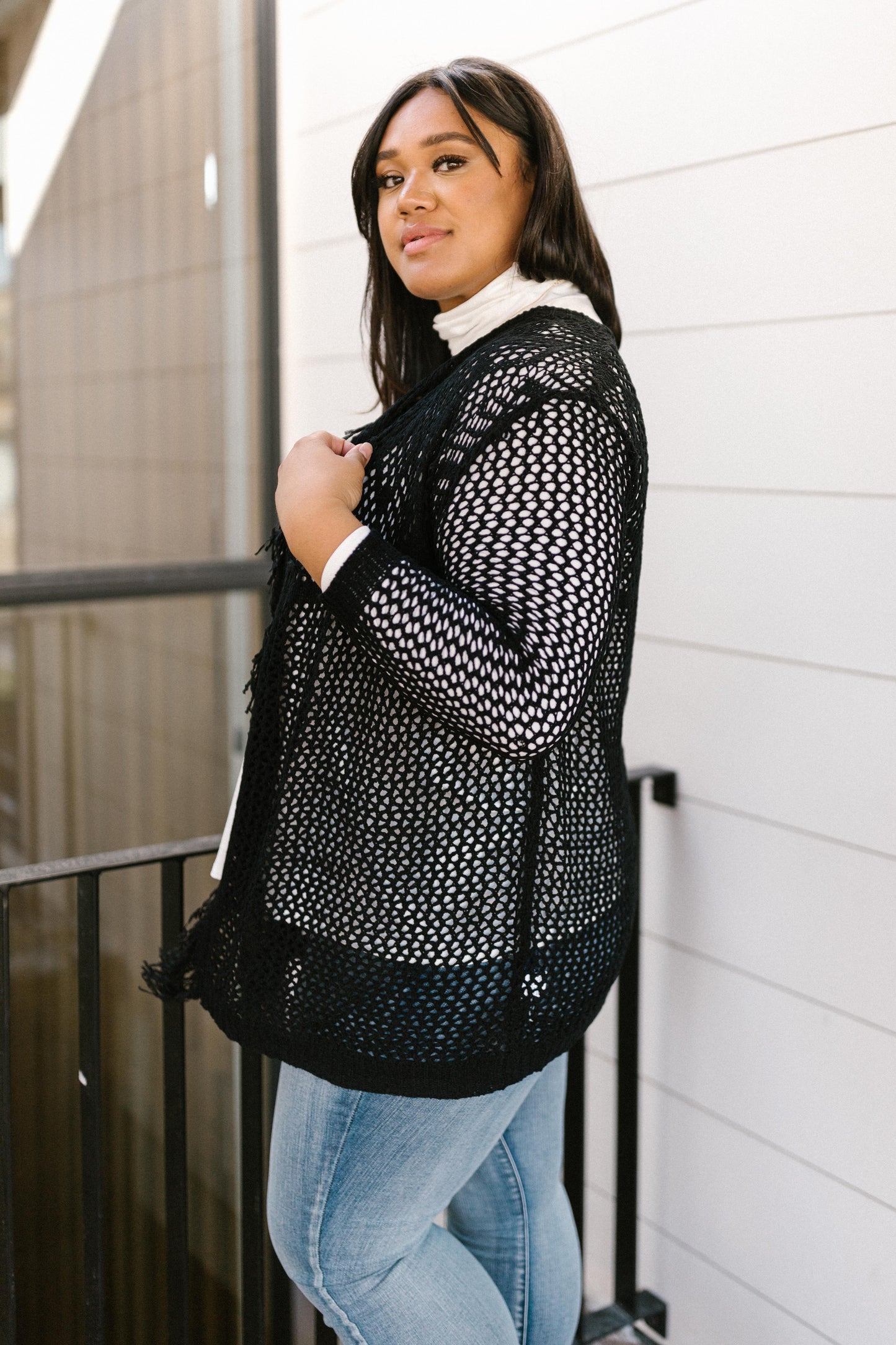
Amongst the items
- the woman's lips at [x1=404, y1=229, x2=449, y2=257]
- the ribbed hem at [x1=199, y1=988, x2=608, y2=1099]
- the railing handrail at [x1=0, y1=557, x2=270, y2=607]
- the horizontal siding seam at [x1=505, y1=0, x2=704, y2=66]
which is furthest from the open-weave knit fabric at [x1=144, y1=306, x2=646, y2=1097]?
the railing handrail at [x1=0, y1=557, x2=270, y2=607]

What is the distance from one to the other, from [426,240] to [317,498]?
0.29 meters

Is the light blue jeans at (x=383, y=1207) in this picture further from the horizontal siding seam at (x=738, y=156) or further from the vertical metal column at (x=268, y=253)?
the vertical metal column at (x=268, y=253)

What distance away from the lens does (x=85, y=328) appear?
2510mm

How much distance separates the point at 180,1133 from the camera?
143cm

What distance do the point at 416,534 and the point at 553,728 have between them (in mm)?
200

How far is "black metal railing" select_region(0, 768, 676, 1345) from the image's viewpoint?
1.33m

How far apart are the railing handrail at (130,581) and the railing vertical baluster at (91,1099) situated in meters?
1.22

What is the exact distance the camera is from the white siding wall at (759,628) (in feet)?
4.47

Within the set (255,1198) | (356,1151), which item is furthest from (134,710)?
(356,1151)

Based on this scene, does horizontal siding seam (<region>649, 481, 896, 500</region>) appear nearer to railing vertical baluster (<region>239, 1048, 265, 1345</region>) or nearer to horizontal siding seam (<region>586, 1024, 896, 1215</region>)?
horizontal siding seam (<region>586, 1024, 896, 1215</region>)

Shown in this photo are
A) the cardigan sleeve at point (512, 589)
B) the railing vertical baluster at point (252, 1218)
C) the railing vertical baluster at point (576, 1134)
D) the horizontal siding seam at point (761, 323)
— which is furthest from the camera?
the railing vertical baluster at point (576, 1134)

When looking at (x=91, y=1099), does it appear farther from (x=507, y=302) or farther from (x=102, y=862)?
(x=507, y=302)

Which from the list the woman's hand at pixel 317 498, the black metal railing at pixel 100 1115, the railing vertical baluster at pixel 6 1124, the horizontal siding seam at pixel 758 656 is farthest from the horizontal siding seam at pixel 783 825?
the railing vertical baluster at pixel 6 1124

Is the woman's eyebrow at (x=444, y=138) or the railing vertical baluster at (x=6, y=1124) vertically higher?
the woman's eyebrow at (x=444, y=138)
